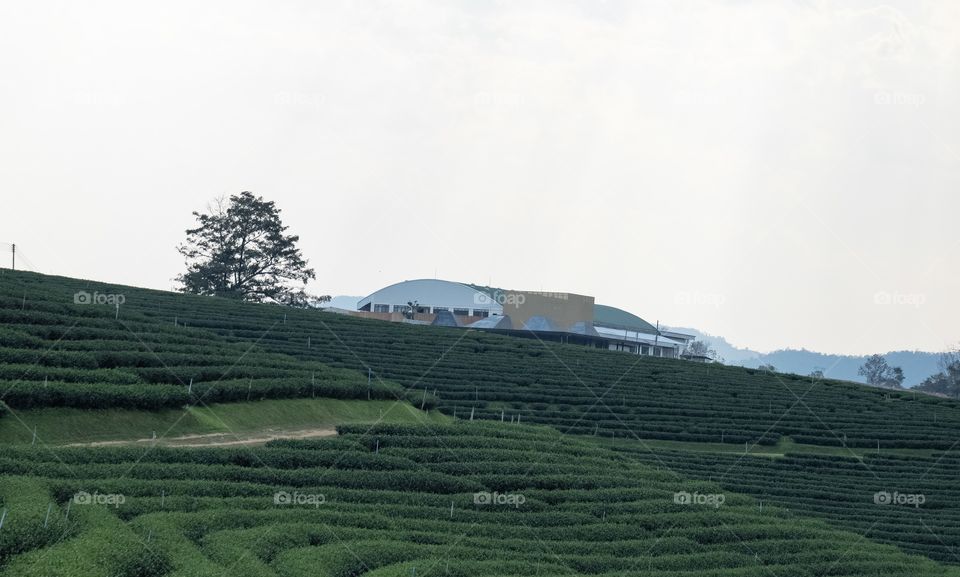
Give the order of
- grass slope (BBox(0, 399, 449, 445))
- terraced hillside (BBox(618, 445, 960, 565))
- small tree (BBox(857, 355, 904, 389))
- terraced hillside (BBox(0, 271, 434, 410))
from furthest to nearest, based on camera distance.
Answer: small tree (BBox(857, 355, 904, 389))
terraced hillside (BBox(618, 445, 960, 565))
terraced hillside (BBox(0, 271, 434, 410))
grass slope (BBox(0, 399, 449, 445))

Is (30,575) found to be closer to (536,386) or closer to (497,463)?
(497,463)

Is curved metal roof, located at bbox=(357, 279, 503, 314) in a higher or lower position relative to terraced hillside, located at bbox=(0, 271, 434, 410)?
higher

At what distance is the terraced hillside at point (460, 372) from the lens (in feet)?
97.8

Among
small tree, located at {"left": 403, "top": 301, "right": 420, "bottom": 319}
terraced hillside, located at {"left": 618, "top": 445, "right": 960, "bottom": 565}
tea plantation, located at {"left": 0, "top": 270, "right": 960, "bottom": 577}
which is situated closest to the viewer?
tea plantation, located at {"left": 0, "top": 270, "right": 960, "bottom": 577}

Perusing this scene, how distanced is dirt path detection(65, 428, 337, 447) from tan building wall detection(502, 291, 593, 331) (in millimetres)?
49143

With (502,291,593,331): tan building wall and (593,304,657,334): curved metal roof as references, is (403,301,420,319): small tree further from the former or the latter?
(593,304,657,334): curved metal roof

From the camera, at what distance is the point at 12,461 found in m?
19.0

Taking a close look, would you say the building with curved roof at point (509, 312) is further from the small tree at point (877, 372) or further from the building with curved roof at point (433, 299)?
the small tree at point (877, 372)

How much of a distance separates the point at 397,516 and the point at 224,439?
252 inches

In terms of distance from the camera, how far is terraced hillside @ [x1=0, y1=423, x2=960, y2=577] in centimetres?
1652

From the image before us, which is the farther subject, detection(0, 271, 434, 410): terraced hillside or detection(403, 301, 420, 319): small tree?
detection(403, 301, 420, 319): small tree

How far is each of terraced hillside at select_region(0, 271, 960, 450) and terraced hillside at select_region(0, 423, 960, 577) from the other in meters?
5.63

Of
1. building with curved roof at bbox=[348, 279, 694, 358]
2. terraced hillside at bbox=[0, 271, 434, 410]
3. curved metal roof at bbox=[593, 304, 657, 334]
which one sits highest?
curved metal roof at bbox=[593, 304, 657, 334]

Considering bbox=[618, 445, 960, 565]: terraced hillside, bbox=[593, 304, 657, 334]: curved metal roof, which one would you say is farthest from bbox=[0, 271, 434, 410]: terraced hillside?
bbox=[593, 304, 657, 334]: curved metal roof
